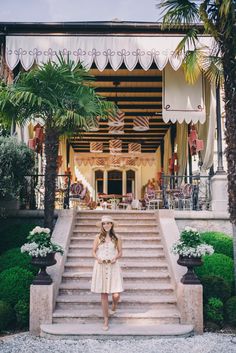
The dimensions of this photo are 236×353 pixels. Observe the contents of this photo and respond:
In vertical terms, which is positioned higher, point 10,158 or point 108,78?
point 108,78

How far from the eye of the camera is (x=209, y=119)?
10.1 m

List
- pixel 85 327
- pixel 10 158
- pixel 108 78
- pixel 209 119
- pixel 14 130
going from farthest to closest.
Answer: pixel 108 78
pixel 209 119
pixel 14 130
pixel 10 158
pixel 85 327

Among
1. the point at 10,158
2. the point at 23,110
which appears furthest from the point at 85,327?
the point at 23,110

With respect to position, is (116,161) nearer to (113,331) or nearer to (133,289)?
(133,289)

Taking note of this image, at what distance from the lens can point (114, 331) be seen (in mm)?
5555

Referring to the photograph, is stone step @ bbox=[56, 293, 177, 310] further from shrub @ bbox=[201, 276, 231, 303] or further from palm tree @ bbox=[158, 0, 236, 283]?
palm tree @ bbox=[158, 0, 236, 283]

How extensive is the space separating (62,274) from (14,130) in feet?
13.5

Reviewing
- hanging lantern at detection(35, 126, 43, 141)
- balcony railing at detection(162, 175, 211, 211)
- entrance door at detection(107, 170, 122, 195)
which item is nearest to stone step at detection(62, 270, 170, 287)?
balcony railing at detection(162, 175, 211, 211)

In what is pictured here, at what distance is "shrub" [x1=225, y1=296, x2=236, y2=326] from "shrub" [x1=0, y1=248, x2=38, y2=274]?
3290 millimetres

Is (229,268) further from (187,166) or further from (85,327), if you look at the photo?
(187,166)

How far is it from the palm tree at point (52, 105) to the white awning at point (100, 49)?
6.46 feet

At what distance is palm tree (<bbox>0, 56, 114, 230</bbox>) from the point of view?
746cm

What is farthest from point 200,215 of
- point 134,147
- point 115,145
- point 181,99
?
point 134,147

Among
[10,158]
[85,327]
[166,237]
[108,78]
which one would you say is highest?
[108,78]
